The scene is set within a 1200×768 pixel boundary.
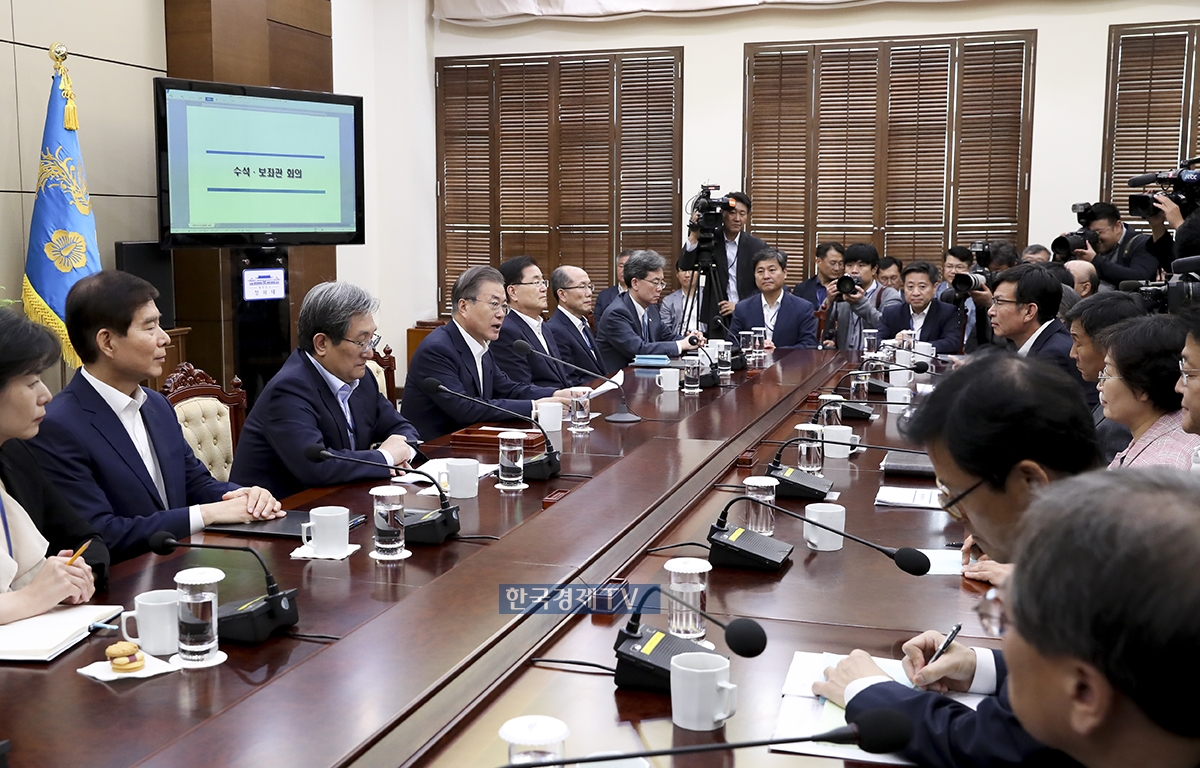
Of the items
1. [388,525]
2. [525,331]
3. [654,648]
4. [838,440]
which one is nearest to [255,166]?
[525,331]

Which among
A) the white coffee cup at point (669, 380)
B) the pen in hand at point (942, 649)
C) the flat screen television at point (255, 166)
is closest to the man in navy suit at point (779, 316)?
the white coffee cup at point (669, 380)

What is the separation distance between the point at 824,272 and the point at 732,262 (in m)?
0.63

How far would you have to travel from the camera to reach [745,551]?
2.12 metres

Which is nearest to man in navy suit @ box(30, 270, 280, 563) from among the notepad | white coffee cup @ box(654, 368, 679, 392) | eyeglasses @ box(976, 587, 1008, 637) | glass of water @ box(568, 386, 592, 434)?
the notepad

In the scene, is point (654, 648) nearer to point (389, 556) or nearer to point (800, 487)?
point (389, 556)

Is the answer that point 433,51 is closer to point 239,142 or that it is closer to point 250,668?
point 239,142

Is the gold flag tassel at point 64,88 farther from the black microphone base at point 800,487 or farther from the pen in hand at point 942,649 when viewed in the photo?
the pen in hand at point 942,649

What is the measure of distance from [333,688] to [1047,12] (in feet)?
23.0

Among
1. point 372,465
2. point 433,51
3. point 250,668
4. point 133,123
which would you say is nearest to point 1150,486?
point 250,668

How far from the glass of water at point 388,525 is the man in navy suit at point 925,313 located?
4.74 meters

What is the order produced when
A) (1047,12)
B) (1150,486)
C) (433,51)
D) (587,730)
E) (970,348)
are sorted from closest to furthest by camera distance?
(1150,486) → (587,730) → (970,348) → (1047,12) → (433,51)

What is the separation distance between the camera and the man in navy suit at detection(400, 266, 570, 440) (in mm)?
3945

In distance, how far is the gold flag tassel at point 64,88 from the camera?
4.68 metres

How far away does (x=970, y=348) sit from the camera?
6.12 meters
